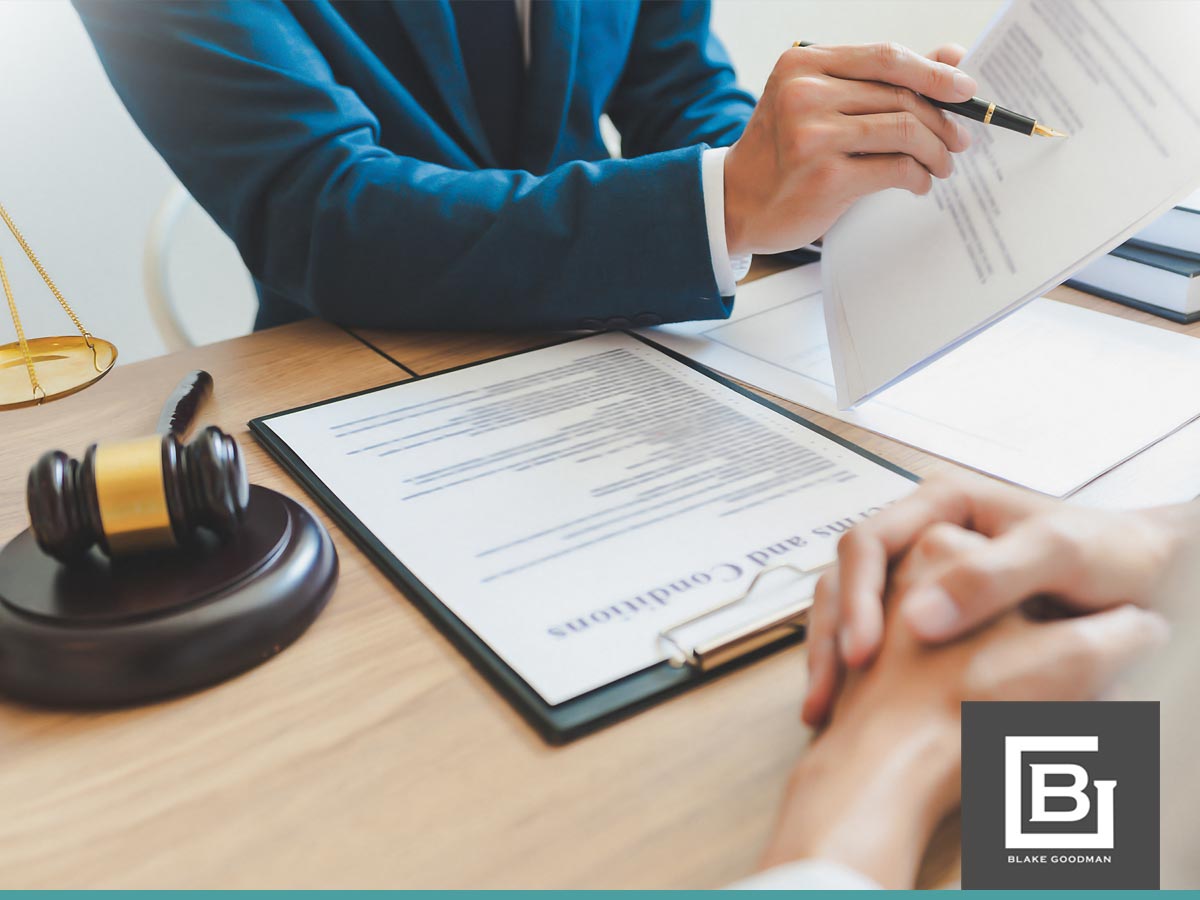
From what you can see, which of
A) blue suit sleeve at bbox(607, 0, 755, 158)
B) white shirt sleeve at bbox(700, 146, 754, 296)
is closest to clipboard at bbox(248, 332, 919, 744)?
white shirt sleeve at bbox(700, 146, 754, 296)

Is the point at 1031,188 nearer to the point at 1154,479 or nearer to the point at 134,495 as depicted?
the point at 1154,479

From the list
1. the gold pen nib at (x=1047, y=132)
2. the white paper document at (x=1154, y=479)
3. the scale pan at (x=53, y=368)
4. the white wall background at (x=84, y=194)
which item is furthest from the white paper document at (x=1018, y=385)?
the white wall background at (x=84, y=194)

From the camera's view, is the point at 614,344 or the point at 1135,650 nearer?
the point at 1135,650

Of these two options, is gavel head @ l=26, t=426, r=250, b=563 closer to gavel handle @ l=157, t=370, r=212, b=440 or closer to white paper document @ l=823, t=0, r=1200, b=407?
gavel handle @ l=157, t=370, r=212, b=440

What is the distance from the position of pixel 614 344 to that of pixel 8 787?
0.52m

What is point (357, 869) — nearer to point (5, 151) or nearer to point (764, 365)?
point (764, 365)

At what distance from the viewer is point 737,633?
16.5 inches

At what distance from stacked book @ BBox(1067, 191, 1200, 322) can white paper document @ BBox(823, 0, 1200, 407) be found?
0.16m

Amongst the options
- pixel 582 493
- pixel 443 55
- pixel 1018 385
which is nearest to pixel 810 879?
pixel 582 493

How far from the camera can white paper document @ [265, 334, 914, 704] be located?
1.46 feet

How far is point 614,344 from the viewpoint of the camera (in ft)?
2.54

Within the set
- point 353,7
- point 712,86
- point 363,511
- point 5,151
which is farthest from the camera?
point 5,151

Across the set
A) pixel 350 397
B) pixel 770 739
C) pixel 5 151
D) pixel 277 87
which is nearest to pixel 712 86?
pixel 277 87

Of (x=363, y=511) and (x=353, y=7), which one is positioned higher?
(x=353, y=7)
